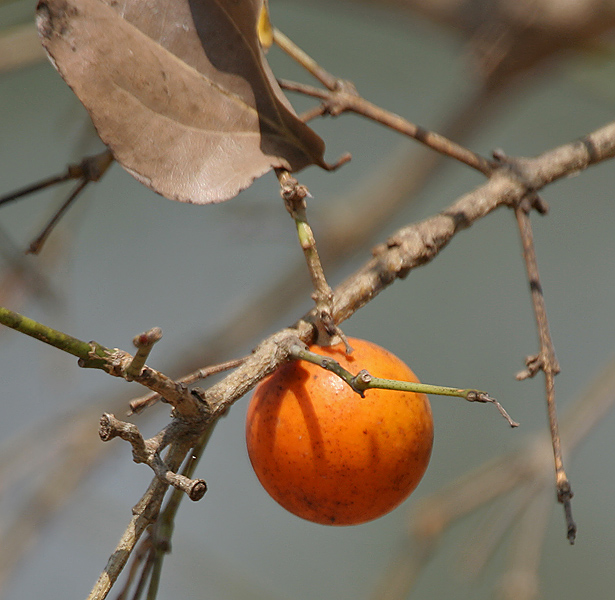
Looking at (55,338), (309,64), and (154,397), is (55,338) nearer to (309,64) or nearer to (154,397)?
(154,397)

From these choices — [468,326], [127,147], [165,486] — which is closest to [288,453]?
[165,486]

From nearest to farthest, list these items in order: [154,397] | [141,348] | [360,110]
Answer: [141,348]
[154,397]
[360,110]

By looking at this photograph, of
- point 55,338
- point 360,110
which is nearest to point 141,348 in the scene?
point 55,338

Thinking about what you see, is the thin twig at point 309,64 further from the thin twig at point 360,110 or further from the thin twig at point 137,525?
the thin twig at point 137,525

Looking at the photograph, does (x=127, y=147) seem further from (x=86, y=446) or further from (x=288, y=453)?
(x=86, y=446)

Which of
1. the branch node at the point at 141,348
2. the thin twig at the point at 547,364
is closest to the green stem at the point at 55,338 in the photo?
the branch node at the point at 141,348
